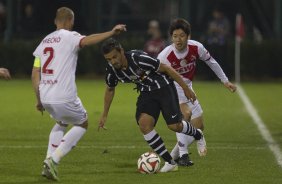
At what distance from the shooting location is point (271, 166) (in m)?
10.9

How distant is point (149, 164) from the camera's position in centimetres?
1038

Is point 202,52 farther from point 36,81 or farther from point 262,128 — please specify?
point 262,128

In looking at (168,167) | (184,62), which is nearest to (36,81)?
(168,167)

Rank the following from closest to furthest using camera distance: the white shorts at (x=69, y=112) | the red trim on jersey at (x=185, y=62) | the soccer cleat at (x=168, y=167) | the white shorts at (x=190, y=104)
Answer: the white shorts at (x=69, y=112)
the soccer cleat at (x=168, y=167)
the red trim on jersey at (x=185, y=62)
the white shorts at (x=190, y=104)

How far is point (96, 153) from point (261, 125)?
4.53 metres

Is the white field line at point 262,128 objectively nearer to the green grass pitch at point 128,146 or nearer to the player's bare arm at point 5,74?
the green grass pitch at point 128,146

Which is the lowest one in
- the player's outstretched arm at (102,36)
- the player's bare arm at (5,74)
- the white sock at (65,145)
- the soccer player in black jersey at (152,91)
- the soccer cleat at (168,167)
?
the soccer cleat at (168,167)

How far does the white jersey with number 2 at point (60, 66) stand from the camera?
984cm

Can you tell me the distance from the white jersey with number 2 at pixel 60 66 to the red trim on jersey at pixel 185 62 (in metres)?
1.73

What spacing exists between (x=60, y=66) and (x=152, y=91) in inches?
50.1

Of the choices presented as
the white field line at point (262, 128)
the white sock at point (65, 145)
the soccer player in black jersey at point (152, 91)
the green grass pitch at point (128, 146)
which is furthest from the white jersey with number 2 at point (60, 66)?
the white field line at point (262, 128)

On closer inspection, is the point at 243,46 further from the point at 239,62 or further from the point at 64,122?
the point at 64,122

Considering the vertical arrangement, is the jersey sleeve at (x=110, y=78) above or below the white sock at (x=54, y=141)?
above

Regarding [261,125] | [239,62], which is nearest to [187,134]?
[261,125]
